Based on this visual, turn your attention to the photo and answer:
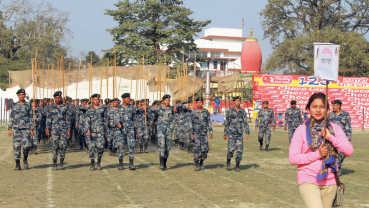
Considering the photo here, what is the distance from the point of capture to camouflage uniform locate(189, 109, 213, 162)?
10.8m

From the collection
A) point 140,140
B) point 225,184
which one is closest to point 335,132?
point 225,184

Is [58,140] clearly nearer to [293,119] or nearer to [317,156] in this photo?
[317,156]

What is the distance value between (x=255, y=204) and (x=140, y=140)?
8183 millimetres

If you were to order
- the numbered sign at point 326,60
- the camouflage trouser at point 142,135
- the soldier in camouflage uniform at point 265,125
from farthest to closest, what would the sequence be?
1. the soldier in camouflage uniform at point 265,125
2. the camouflage trouser at point 142,135
3. the numbered sign at point 326,60

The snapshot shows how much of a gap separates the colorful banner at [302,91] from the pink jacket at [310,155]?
2466 cm

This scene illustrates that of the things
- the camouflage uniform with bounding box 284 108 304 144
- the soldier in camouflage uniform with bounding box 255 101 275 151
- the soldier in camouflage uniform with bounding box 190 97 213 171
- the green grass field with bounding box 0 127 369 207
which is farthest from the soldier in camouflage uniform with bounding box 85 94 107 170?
the camouflage uniform with bounding box 284 108 304 144

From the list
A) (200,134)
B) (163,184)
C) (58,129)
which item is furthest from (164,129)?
(58,129)

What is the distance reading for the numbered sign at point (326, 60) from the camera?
12.7 ft

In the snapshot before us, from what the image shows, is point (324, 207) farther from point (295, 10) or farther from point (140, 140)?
point (295, 10)

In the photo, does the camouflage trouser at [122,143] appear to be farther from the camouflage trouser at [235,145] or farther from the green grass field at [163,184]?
the camouflage trouser at [235,145]

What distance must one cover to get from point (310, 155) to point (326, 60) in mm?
895

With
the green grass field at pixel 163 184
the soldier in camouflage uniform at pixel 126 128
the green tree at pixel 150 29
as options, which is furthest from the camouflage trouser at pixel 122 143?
the green tree at pixel 150 29

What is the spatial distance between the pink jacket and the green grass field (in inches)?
124

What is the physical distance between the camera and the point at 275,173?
410 inches
